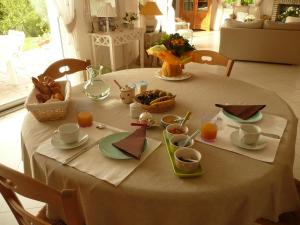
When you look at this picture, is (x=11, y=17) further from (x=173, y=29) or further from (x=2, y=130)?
(x=173, y=29)

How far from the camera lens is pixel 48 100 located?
127 cm

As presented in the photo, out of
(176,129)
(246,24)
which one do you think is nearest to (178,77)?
(176,129)

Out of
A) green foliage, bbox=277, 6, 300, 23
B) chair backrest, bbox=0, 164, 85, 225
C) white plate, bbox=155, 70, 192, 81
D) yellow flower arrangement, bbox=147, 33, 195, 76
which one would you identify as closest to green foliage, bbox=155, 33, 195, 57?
yellow flower arrangement, bbox=147, 33, 195, 76

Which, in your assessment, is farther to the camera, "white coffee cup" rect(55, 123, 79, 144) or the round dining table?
"white coffee cup" rect(55, 123, 79, 144)

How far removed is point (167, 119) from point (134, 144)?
25cm

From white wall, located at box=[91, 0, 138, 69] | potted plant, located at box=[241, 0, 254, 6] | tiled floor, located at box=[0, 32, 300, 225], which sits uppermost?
potted plant, located at box=[241, 0, 254, 6]

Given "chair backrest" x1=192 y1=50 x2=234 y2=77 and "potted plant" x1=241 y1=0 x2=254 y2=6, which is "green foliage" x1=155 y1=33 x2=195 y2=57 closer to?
"chair backrest" x1=192 y1=50 x2=234 y2=77

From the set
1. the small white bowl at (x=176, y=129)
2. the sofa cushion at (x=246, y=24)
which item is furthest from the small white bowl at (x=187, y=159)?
the sofa cushion at (x=246, y=24)

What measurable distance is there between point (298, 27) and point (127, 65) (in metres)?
2.86

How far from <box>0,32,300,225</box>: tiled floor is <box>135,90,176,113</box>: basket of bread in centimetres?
104

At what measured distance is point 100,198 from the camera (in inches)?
32.8

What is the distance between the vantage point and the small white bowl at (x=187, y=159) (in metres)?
0.87

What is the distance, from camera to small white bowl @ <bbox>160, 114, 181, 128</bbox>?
1.15 metres

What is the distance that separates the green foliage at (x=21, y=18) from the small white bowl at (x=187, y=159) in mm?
3190
